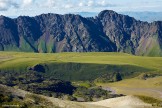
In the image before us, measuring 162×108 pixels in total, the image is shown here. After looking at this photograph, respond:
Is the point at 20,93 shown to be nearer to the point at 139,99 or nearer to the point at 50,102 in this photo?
the point at 50,102

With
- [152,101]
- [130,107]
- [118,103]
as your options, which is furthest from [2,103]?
[152,101]

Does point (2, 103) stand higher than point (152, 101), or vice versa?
point (2, 103)

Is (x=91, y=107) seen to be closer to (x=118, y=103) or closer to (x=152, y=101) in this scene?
(x=118, y=103)

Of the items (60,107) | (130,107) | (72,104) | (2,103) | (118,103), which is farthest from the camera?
(118,103)

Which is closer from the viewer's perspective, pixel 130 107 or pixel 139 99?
pixel 130 107

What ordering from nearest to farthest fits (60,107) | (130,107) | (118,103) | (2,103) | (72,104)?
(2,103), (60,107), (72,104), (130,107), (118,103)

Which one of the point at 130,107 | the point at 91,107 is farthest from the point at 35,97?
the point at 130,107

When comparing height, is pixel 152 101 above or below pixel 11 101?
below

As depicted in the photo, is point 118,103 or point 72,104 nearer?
point 72,104

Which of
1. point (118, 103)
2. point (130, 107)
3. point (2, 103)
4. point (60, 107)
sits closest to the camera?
point (2, 103)
